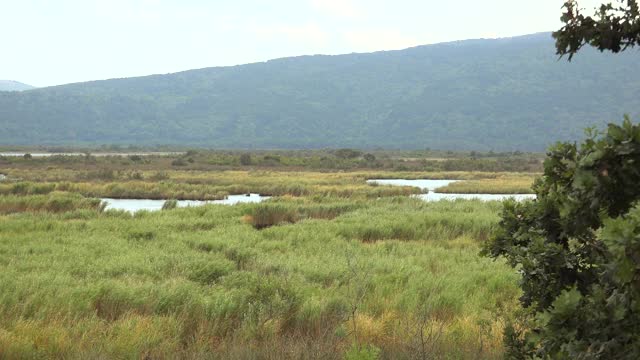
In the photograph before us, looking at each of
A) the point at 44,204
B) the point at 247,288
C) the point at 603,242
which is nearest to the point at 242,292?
the point at 247,288

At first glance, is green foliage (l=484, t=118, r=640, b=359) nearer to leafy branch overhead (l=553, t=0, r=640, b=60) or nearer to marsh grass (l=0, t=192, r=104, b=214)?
leafy branch overhead (l=553, t=0, r=640, b=60)

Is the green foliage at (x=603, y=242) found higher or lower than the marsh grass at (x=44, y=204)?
higher

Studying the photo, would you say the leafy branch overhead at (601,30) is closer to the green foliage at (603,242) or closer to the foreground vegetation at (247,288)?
the green foliage at (603,242)

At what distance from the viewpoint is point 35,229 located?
53.2 feet

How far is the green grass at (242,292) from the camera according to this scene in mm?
6465

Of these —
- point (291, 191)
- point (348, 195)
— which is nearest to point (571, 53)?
point (348, 195)

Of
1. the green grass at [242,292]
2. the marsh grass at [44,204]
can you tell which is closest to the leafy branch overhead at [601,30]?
the green grass at [242,292]

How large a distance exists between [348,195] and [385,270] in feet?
72.7

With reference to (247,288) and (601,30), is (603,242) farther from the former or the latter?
(247,288)

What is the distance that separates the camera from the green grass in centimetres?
646

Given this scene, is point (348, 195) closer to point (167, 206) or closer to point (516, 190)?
point (167, 206)

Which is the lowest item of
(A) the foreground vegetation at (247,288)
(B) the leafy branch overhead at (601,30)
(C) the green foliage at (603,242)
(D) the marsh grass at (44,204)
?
(D) the marsh grass at (44,204)

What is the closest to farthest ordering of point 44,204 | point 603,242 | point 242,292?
point 603,242, point 242,292, point 44,204

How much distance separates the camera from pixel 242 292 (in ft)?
29.0
